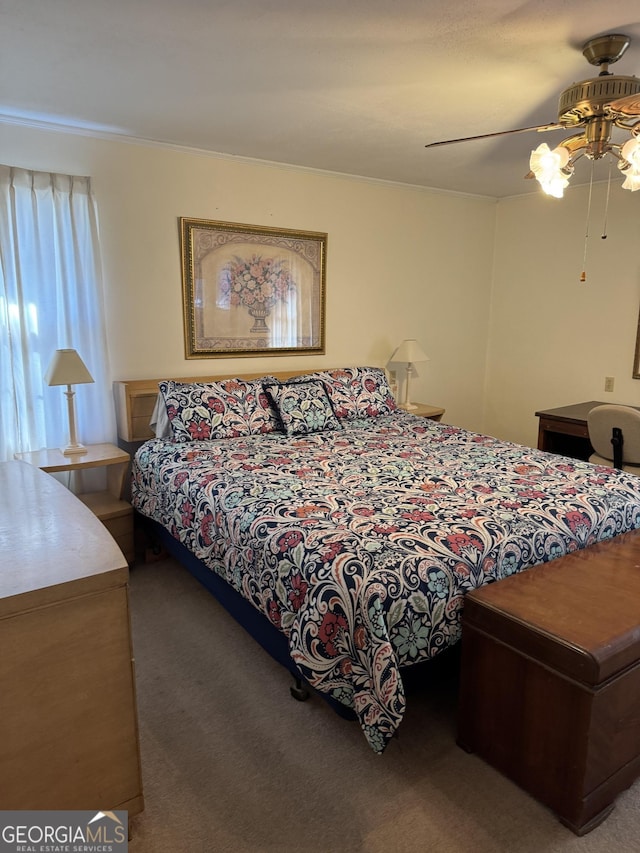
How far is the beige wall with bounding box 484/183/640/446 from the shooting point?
404 centimetres

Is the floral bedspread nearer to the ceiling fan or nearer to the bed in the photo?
the bed

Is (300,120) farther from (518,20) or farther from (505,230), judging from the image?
(505,230)

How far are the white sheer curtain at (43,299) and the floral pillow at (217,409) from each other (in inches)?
20.1

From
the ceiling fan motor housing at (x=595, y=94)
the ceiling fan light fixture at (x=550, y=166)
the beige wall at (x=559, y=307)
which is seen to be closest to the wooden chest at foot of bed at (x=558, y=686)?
the ceiling fan light fixture at (x=550, y=166)

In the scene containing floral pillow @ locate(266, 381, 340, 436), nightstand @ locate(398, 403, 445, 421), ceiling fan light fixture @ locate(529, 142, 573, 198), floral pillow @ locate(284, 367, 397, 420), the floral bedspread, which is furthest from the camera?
nightstand @ locate(398, 403, 445, 421)

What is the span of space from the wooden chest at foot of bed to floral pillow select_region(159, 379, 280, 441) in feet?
5.99

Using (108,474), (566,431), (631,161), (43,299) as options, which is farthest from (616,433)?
(43,299)

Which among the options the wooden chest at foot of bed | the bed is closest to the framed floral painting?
the bed

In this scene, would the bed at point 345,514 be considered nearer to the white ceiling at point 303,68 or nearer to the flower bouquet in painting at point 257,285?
the flower bouquet in painting at point 257,285

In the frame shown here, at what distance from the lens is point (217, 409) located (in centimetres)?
318

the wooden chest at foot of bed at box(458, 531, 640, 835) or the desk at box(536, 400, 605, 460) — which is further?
the desk at box(536, 400, 605, 460)

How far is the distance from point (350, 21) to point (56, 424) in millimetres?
2398

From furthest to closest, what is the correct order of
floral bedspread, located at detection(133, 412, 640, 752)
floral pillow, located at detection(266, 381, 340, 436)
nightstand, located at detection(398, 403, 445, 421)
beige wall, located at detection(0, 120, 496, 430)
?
nightstand, located at detection(398, 403, 445, 421), floral pillow, located at detection(266, 381, 340, 436), beige wall, located at detection(0, 120, 496, 430), floral bedspread, located at detection(133, 412, 640, 752)

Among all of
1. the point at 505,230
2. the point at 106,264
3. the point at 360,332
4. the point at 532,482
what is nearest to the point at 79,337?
the point at 106,264
